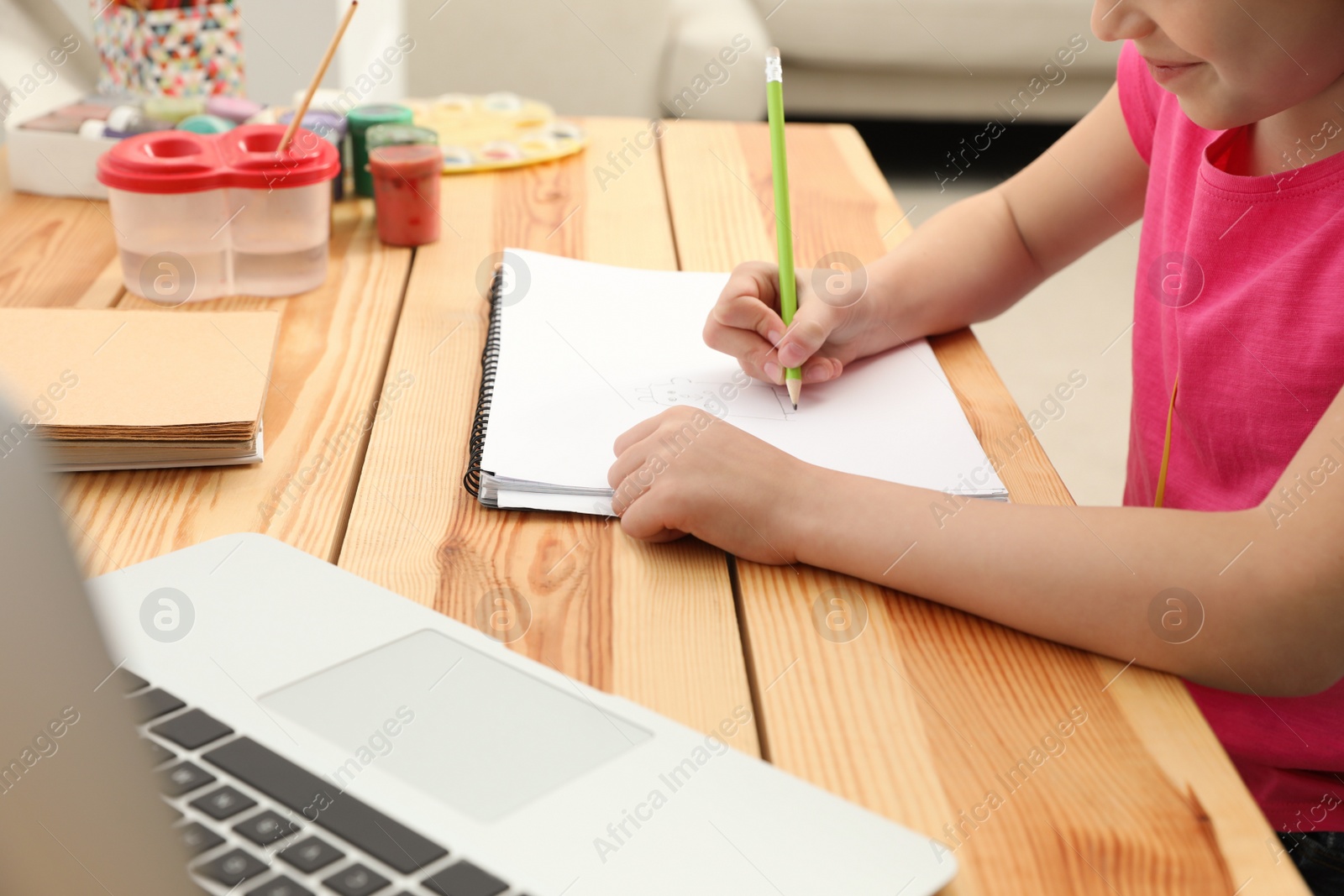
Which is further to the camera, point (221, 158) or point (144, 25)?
point (144, 25)

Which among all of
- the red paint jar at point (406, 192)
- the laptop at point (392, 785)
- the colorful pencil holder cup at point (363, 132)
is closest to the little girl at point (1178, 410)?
the laptop at point (392, 785)

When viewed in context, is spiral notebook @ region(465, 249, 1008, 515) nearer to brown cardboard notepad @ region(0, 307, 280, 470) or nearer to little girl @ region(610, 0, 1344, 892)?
little girl @ region(610, 0, 1344, 892)

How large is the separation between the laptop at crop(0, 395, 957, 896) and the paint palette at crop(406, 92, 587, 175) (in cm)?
70

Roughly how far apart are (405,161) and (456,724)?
61 centimetres

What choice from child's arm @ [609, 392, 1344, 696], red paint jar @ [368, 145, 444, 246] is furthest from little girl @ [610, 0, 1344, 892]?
red paint jar @ [368, 145, 444, 246]

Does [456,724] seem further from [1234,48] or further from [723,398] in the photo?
[1234,48]

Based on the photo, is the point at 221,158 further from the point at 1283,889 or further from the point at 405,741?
the point at 1283,889

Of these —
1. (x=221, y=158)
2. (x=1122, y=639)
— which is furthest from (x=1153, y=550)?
(x=221, y=158)

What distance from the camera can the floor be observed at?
1913mm

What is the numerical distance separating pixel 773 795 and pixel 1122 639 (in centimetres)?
19

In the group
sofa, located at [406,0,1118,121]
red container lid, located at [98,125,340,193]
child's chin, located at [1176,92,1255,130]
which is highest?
child's chin, located at [1176,92,1255,130]

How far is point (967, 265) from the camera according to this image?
84 cm

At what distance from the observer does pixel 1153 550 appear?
518 millimetres

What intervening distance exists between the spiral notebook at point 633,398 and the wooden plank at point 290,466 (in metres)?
0.07
